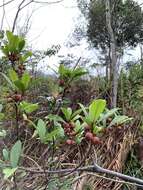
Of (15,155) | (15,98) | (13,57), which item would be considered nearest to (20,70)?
(13,57)

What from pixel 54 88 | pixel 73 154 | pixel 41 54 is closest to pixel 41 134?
pixel 54 88

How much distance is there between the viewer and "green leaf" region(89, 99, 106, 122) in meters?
1.05

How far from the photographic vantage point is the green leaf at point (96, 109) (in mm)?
1053

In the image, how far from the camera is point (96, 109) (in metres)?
1.06

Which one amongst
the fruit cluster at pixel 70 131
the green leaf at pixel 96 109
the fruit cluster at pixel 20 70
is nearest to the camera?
the green leaf at pixel 96 109

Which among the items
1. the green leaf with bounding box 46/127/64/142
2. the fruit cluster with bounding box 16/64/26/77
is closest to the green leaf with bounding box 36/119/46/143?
the green leaf with bounding box 46/127/64/142

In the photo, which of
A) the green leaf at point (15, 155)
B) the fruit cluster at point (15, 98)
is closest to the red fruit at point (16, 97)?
the fruit cluster at point (15, 98)

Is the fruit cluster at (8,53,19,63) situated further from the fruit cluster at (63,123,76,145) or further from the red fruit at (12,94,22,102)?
the fruit cluster at (63,123,76,145)

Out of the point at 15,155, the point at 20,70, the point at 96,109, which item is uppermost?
the point at 20,70

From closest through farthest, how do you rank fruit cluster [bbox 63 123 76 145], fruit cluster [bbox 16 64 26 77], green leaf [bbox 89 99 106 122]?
green leaf [bbox 89 99 106 122]
fruit cluster [bbox 63 123 76 145]
fruit cluster [bbox 16 64 26 77]

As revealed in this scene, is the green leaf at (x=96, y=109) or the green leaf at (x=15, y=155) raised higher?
the green leaf at (x=96, y=109)

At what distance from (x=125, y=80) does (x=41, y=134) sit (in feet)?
11.7

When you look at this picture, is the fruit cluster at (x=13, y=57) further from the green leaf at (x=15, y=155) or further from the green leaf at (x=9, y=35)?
the green leaf at (x=15, y=155)

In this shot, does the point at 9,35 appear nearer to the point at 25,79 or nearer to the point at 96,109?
the point at 25,79
